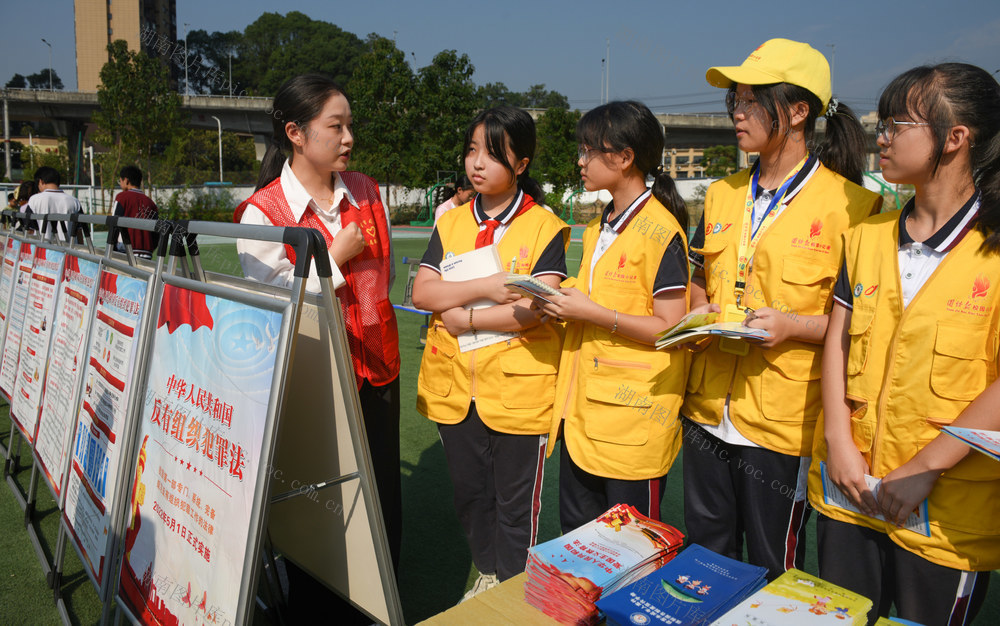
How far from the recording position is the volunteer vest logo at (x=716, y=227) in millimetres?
1965

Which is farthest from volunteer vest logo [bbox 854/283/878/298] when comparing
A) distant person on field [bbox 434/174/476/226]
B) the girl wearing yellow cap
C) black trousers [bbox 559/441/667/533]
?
distant person on field [bbox 434/174/476/226]

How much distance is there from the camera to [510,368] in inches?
86.8

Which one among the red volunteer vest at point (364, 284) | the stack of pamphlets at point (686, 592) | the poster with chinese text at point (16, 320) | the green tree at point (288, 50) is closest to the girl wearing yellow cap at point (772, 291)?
the stack of pamphlets at point (686, 592)

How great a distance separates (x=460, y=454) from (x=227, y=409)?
3.25ft

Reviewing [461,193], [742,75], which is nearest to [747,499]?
[742,75]

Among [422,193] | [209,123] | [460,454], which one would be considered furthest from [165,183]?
[460,454]

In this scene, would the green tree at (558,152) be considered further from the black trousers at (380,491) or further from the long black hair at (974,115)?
the long black hair at (974,115)

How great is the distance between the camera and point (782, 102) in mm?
1849

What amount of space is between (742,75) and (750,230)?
437 mm

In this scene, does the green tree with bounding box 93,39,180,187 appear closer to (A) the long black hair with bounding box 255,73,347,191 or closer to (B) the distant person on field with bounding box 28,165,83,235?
(B) the distant person on field with bounding box 28,165,83,235

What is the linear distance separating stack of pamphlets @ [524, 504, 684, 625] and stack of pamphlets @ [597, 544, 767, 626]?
0.18 feet

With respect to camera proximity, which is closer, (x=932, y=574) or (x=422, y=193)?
(x=932, y=574)

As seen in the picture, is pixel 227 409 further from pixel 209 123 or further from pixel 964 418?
pixel 209 123

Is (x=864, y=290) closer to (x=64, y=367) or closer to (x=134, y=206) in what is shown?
(x=64, y=367)
